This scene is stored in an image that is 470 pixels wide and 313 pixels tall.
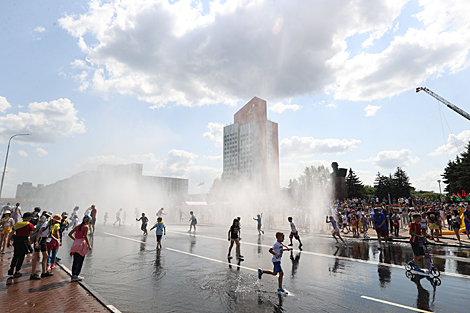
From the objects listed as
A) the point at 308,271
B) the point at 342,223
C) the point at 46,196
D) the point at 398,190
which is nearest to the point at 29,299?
the point at 308,271

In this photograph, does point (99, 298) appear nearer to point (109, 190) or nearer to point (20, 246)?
point (20, 246)

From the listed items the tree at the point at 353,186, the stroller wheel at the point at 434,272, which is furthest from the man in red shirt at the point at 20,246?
the tree at the point at 353,186

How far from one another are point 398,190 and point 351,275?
211 feet

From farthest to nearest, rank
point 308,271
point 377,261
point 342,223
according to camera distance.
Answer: point 342,223
point 377,261
point 308,271

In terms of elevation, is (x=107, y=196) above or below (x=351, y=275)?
above

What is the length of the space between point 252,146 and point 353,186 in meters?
66.0

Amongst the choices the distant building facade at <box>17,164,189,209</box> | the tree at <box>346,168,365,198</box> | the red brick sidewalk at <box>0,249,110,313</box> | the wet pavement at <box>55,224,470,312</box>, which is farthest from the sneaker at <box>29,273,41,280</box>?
the tree at <box>346,168,365,198</box>

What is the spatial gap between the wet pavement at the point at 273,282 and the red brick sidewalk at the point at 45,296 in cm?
46

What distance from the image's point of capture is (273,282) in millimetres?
6805

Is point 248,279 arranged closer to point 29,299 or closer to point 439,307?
point 439,307

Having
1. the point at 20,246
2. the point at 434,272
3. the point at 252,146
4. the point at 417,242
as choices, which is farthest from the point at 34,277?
the point at 252,146

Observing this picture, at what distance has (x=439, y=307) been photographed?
5027mm

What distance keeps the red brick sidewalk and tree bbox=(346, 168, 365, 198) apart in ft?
219

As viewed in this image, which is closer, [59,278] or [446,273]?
[59,278]
